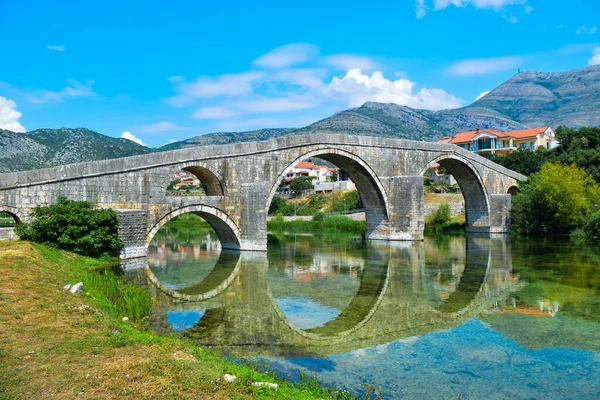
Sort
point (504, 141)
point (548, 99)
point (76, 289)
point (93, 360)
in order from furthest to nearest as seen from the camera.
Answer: point (548, 99) → point (504, 141) → point (76, 289) → point (93, 360)

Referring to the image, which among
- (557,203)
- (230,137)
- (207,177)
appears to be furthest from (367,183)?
Answer: (230,137)

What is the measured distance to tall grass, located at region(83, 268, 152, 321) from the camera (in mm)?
7949

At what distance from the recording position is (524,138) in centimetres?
5025

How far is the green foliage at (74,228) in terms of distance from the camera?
13.1 m

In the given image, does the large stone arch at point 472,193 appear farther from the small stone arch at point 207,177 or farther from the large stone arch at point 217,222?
the small stone arch at point 207,177

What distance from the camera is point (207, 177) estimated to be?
18.3 metres

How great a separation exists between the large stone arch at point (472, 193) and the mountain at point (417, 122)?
4080cm

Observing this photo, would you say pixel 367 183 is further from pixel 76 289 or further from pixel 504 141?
pixel 504 141

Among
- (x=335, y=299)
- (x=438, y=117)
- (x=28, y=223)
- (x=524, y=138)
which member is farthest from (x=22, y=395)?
(x=438, y=117)

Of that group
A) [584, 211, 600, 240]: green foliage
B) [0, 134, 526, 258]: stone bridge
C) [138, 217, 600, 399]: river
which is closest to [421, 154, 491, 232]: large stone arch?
[0, 134, 526, 258]: stone bridge

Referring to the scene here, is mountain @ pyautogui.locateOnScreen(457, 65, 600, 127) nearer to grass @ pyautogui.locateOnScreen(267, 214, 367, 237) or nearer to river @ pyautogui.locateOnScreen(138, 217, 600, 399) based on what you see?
grass @ pyautogui.locateOnScreen(267, 214, 367, 237)

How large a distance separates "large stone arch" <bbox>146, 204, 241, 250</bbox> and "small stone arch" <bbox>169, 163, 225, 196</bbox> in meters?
0.95

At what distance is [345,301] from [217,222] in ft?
31.5

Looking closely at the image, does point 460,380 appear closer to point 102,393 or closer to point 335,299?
point 102,393
